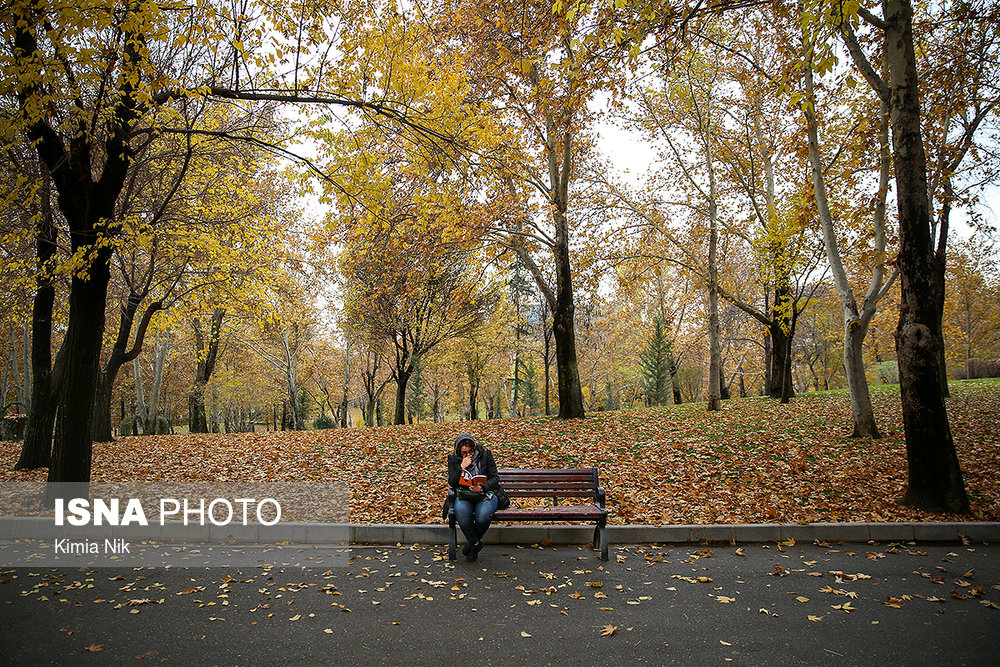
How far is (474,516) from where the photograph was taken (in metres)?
5.70

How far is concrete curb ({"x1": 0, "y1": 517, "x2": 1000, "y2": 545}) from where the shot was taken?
593 centimetres

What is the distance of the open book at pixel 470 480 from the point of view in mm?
5762

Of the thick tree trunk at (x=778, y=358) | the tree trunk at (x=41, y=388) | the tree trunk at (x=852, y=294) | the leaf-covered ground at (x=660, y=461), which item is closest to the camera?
the leaf-covered ground at (x=660, y=461)

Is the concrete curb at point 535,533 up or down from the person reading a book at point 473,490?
down

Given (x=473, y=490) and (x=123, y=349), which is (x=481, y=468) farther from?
(x=123, y=349)

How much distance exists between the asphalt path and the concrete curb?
0.23 meters

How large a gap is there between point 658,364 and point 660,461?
24.3 meters

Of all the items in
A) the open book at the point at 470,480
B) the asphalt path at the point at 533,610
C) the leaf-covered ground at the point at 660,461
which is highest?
the open book at the point at 470,480

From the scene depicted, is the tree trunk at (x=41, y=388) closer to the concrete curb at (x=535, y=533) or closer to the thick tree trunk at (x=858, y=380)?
the concrete curb at (x=535, y=533)

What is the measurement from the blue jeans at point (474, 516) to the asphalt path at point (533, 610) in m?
0.38

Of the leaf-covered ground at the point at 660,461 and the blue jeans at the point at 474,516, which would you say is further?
the leaf-covered ground at the point at 660,461

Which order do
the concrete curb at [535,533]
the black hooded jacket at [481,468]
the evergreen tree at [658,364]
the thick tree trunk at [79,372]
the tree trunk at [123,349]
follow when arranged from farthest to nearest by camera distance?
1. the evergreen tree at [658,364]
2. the tree trunk at [123,349]
3. the thick tree trunk at [79,372]
4. the concrete curb at [535,533]
5. the black hooded jacket at [481,468]

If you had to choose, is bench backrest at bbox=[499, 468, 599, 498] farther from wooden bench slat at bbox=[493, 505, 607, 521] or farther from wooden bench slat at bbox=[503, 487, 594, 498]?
wooden bench slat at bbox=[493, 505, 607, 521]

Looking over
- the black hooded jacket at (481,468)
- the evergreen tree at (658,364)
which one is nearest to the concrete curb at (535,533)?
the black hooded jacket at (481,468)
